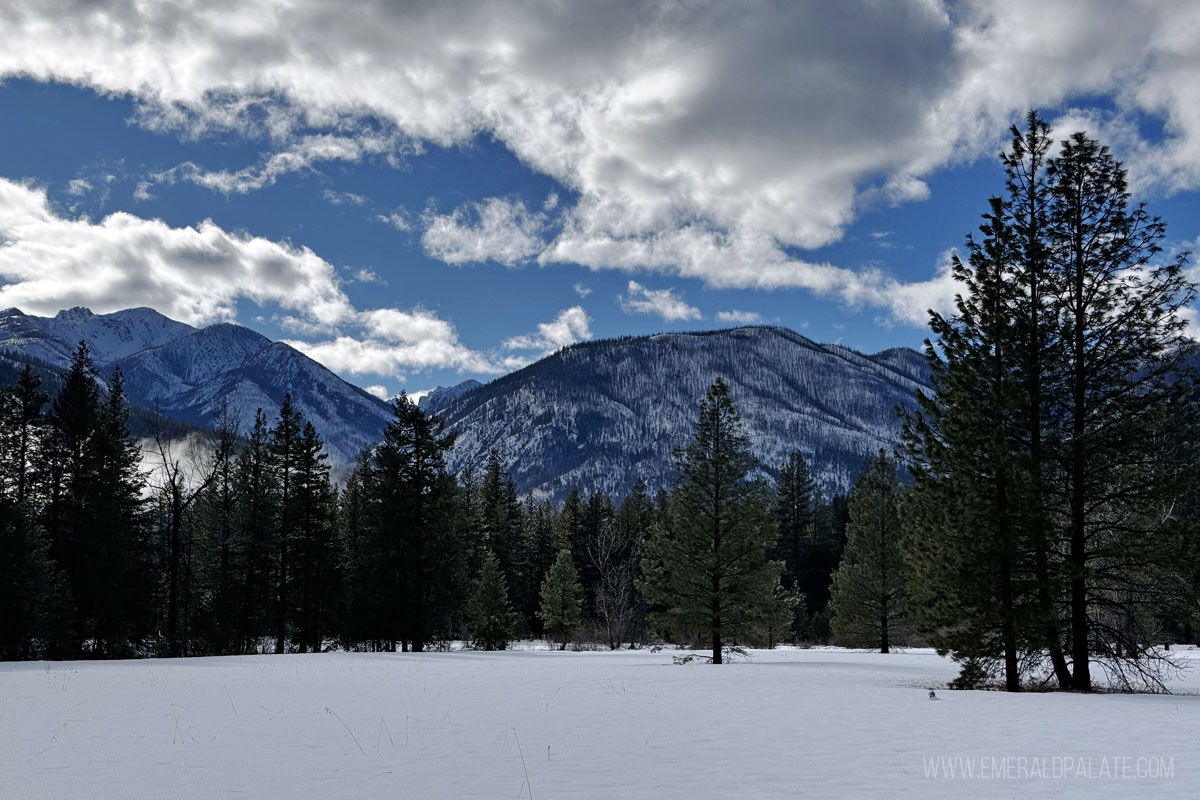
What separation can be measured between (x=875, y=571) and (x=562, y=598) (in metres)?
24.4

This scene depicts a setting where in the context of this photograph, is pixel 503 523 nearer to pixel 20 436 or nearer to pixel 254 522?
pixel 254 522

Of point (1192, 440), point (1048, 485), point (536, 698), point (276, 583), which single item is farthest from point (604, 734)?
point (276, 583)

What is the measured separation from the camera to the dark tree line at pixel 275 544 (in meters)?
28.3

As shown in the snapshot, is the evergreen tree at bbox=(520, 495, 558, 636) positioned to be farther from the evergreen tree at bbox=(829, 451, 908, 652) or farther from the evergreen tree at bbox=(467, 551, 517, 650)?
the evergreen tree at bbox=(829, 451, 908, 652)

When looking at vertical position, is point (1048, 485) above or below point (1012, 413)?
below

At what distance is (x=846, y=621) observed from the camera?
1598 inches

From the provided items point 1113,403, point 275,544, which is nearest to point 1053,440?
point 1113,403

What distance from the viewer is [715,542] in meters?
28.4

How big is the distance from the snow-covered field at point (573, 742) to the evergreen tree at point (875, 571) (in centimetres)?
2271

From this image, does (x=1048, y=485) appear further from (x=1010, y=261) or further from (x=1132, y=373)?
(x=1010, y=261)

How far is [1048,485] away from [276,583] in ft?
130

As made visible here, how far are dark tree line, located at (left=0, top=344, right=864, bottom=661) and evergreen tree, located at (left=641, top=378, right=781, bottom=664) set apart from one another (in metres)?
0.07

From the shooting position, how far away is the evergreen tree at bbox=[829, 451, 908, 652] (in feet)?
125

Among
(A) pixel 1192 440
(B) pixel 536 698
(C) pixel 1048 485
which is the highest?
(A) pixel 1192 440
